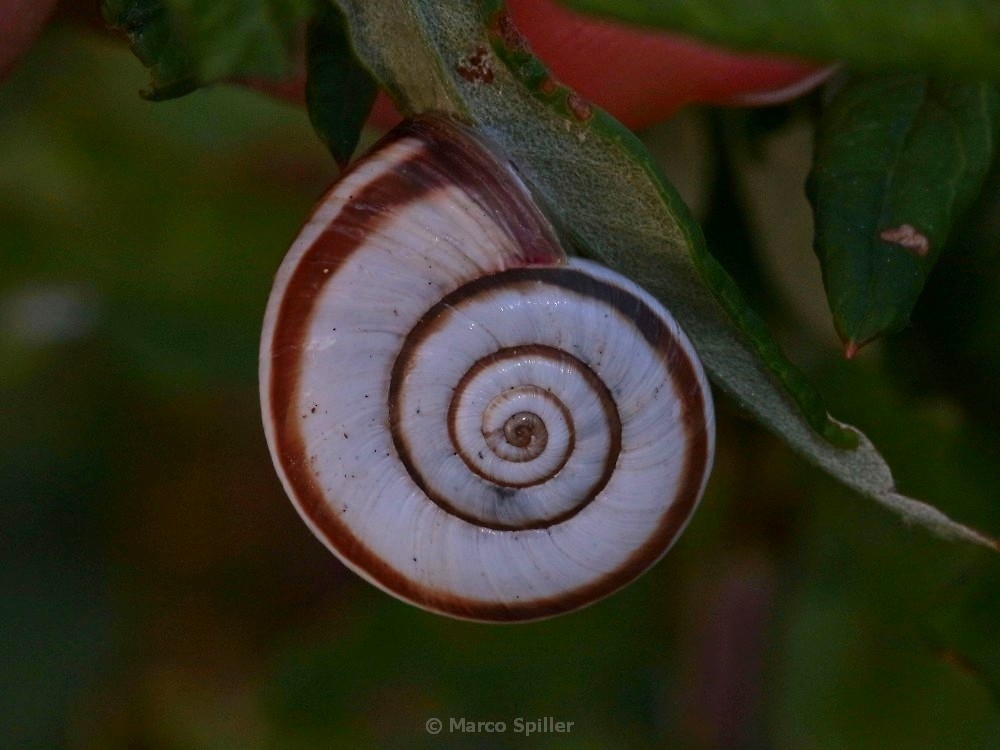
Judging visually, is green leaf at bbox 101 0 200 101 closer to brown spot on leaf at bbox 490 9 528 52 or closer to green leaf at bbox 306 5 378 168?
green leaf at bbox 306 5 378 168

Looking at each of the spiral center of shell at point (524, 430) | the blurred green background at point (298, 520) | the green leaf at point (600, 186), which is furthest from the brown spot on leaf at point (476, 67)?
the blurred green background at point (298, 520)

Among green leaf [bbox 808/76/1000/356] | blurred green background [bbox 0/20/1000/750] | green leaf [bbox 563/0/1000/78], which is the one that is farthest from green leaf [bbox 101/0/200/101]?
blurred green background [bbox 0/20/1000/750]

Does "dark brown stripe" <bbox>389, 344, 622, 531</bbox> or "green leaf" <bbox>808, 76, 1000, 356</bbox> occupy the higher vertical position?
"green leaf" <bbox>808, 76, 1000, 356</bbox>

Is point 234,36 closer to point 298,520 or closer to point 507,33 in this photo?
point 507,33

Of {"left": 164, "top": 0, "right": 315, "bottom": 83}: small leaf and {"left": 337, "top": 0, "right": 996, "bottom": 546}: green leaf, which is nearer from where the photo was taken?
{"left": 164, "top": 0, "right": 315, "bottom": 83}: small leaf

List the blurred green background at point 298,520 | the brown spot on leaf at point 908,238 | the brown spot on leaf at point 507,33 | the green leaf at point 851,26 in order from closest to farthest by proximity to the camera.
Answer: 1. the green leaf at point 851,26
2. the brown spot on leaf at point 507,33
3. the brown spot on leaf at point 908,238
4. the blurred green background at point 298,520

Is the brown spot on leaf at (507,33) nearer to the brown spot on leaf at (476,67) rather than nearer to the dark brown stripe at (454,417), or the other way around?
the brown spot on leaf at (476,67)
